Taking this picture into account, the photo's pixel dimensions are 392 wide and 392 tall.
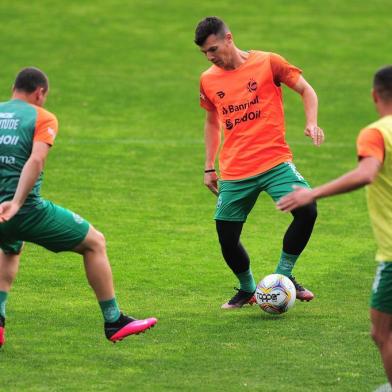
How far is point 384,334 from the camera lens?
7004 mm

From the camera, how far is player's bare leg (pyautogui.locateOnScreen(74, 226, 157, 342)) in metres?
8.64

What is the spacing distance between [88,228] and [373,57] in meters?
18.8

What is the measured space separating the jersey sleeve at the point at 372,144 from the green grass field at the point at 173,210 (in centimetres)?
192

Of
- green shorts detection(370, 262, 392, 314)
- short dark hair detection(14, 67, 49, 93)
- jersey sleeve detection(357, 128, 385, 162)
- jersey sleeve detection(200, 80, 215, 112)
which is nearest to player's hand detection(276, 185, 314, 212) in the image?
jersey sleeve detection(357, 128, 385, 162)

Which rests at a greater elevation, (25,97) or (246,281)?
(25,97)

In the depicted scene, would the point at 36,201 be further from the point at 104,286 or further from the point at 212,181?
the point at 212,181

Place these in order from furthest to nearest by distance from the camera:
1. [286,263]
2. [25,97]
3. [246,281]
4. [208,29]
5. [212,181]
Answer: [212,181] → [246,281] → [286,263] → [208,29] → [25,97]

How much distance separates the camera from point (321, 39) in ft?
Result: 90.7

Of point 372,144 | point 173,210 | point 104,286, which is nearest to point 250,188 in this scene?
point 104,286

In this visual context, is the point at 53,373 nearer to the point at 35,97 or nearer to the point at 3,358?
the point at 3,358

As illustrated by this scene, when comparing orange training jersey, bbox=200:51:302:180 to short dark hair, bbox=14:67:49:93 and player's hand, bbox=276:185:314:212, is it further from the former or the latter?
player's hand, bbox=276:185:314:212

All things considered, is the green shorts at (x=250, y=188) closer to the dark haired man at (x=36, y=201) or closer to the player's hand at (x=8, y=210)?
the dark haired man at (x=36, y=201)

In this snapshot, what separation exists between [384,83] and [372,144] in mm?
448

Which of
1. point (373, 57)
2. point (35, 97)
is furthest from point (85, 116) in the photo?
point (35, 97)
